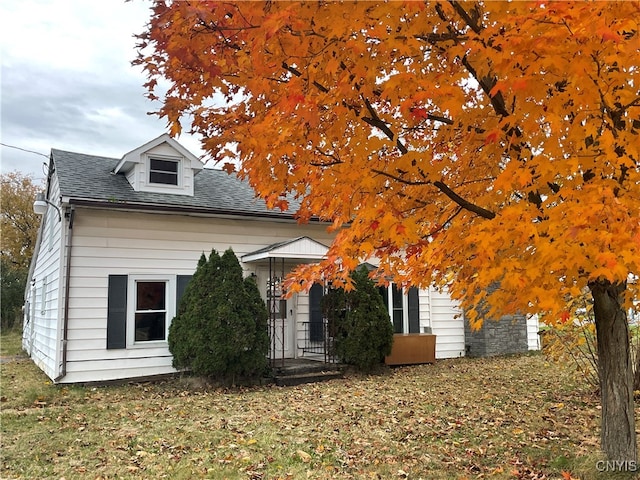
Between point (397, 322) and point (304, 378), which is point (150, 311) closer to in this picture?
point (304, 378)

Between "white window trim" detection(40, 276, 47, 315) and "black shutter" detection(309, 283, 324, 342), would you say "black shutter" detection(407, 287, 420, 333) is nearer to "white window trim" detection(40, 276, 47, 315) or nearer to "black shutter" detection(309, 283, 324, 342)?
"black shutter" detection(309, 283, 324, 342)

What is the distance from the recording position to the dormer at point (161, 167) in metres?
11.0

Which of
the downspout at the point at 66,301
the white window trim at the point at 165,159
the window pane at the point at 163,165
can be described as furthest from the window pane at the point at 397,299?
the downspout at the point at 66,301

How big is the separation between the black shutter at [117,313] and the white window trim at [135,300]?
106 mm

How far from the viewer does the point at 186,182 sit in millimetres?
11555

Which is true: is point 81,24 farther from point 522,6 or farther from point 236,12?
point 522,6

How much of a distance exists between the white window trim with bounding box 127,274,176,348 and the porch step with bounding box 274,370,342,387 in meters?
2.68

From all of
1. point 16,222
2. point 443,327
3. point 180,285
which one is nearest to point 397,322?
point 443,327

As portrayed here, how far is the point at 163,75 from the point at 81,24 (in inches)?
72.3

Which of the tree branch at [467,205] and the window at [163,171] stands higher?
the window at [163,171]

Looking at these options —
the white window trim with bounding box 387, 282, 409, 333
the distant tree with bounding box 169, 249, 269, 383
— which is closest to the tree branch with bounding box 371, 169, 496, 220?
the distant tree with bounding box 169, 249, 269, 383

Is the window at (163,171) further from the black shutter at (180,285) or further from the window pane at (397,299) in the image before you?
the window pane at (397,299)

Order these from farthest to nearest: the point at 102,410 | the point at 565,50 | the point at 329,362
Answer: the point at 329,362, the point at 102,410, the point at 565,50

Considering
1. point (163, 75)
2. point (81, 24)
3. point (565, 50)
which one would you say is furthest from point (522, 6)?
point (81, 24)
